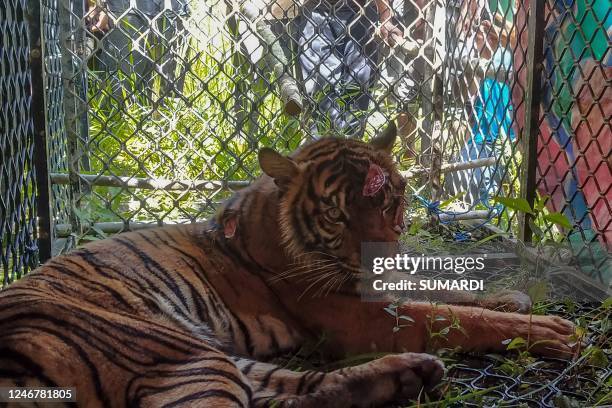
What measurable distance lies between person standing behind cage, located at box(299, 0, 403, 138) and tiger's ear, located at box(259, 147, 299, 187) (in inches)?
50.6

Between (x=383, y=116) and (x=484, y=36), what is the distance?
1.96 feet

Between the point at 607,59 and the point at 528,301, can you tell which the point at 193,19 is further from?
the point at 528,301

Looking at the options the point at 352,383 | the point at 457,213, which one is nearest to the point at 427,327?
the point at 352,383

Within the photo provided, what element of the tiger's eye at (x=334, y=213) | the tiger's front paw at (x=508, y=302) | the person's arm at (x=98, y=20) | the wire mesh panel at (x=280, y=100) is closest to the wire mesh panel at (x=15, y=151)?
the wire mesh panel at (x=280, y=100)

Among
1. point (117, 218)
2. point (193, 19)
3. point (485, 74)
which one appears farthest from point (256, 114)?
point (485, 74)

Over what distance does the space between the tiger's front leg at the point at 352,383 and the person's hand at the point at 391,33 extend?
2.04 m

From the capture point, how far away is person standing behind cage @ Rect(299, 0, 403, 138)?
3.08 meters

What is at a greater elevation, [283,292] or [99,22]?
[99,22]

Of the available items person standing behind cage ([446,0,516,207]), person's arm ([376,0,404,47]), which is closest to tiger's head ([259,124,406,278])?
person standing behind cage ([446,0,516,207])

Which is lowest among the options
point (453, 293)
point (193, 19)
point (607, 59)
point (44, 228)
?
point (453, 293)

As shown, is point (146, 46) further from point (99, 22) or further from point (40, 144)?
point (40, 144)

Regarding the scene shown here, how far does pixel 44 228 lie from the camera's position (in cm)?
242

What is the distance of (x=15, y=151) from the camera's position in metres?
2.25

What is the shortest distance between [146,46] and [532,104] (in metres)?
2.10
